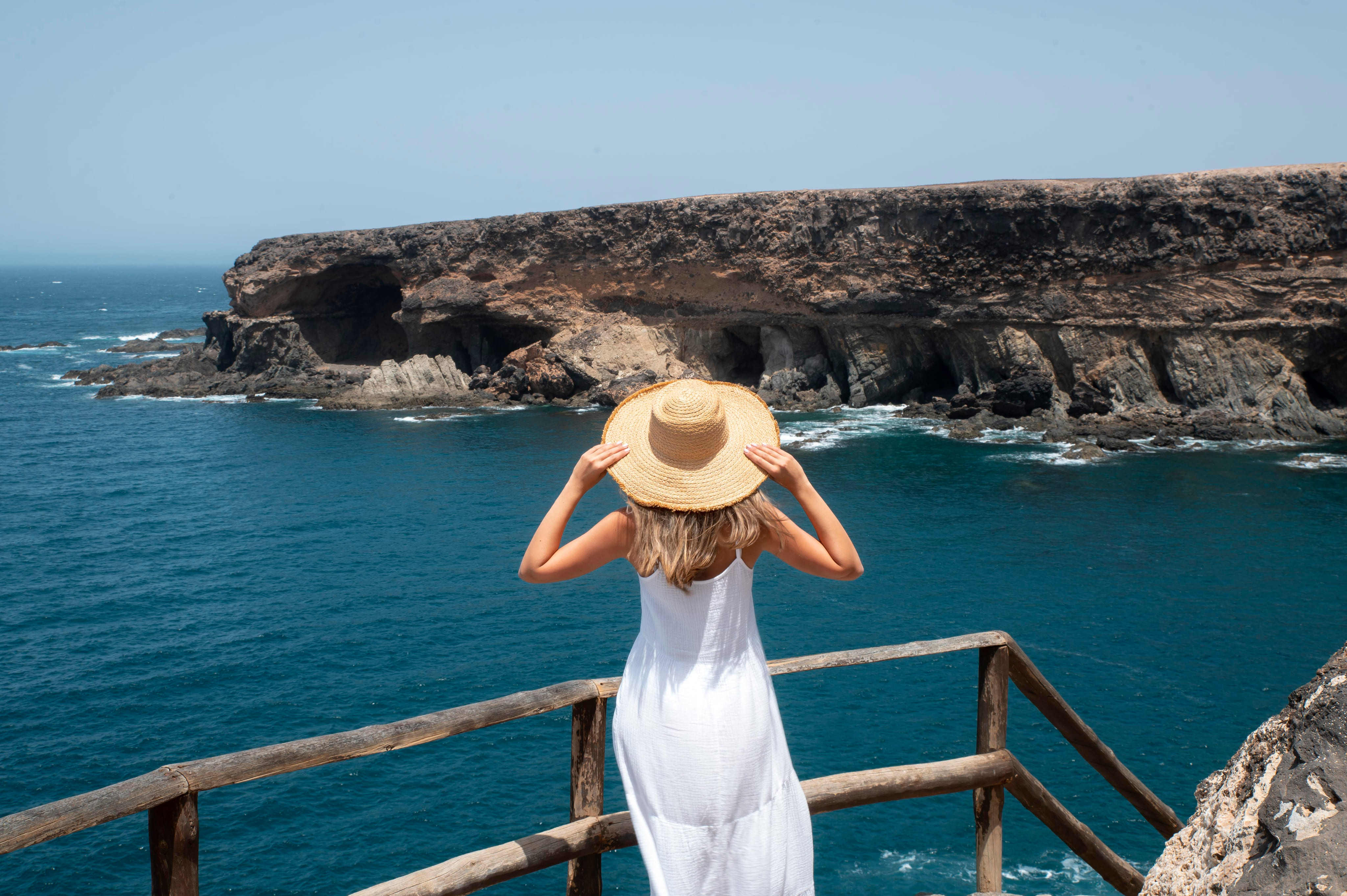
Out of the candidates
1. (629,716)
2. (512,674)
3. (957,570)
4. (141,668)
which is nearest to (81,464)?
(141,668)

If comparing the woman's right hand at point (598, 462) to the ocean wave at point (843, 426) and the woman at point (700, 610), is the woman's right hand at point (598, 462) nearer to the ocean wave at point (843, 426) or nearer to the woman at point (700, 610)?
the woman at point (700, 610)

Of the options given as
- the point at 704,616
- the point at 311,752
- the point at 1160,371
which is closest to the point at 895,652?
the point at 704,616

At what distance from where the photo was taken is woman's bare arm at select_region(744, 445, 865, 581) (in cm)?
335

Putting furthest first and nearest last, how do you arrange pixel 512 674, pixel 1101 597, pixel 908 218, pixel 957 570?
pixel 908 218
pixel 957 570
pixel 1101 597
pixel 512 674

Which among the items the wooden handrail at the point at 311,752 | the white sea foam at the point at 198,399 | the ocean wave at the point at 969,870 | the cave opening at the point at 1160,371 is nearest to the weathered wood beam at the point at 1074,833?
the wooden handrail at the point at 311,752

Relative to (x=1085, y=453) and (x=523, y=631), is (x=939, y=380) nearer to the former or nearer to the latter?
(x=1085, y=453)

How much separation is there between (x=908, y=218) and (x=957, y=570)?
81.9 ft

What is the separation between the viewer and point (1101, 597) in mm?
24062

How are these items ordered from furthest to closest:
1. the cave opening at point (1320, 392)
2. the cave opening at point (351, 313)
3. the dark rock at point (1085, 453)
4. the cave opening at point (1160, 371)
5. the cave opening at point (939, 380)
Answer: the cave opening at point (351, 313)
the cave opening at point (939, 380)
the cave opening at point (1160, 371)
the cave opening at point (1320, 392)
the dark rock at point (1085, 453)

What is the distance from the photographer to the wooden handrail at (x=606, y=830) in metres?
3.94

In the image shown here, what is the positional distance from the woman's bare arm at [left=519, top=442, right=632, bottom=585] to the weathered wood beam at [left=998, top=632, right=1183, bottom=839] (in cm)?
235

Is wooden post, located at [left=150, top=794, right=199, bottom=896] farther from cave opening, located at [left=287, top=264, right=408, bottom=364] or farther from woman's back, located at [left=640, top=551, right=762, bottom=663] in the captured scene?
cave opening, located at [left=287, top=264, right=408, bottom=364]

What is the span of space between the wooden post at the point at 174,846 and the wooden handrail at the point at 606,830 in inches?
23.5

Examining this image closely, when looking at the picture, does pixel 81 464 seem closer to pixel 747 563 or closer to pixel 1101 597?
pixel 1101 597
